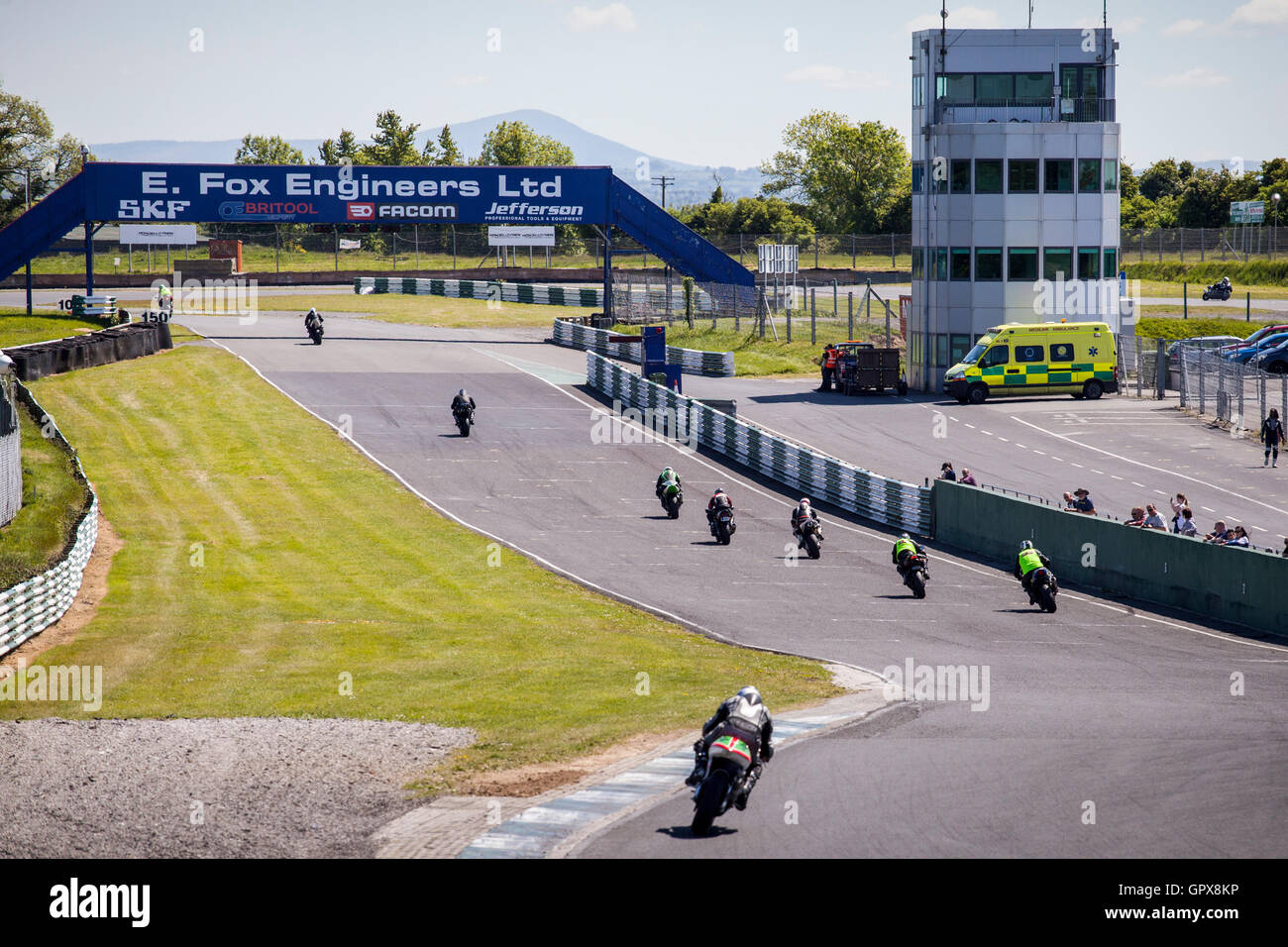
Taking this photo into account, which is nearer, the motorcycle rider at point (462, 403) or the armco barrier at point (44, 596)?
the armco barrier at point (44, 596)

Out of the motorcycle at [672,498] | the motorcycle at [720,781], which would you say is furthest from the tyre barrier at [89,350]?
the motorcycle at [720,781]

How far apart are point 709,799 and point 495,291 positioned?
68102mm

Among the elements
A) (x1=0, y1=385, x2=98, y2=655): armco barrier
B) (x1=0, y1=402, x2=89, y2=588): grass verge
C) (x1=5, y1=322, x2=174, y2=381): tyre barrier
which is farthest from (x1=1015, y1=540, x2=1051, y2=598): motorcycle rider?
(x1=5, y1=322, x2=174, y2=381): tyre barrier

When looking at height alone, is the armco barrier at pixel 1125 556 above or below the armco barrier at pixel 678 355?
below

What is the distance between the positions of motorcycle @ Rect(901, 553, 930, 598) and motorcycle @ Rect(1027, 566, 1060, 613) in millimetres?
2012

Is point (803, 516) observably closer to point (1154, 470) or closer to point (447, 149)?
point (1154, 470)

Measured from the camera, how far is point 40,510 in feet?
94.2

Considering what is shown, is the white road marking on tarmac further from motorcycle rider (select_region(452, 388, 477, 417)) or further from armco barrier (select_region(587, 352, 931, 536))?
motorcycle rider (select_region(452, 388, 477, 417))

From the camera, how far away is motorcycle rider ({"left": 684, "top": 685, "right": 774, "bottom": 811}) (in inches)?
477

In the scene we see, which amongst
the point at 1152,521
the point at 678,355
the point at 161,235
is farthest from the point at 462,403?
the point at 161,235

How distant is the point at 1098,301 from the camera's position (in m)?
51.7

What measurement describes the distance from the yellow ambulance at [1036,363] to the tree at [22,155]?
3092 inches

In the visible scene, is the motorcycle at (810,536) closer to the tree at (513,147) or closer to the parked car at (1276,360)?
the parked car at (1276,360)

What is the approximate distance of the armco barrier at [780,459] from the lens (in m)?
32.3
